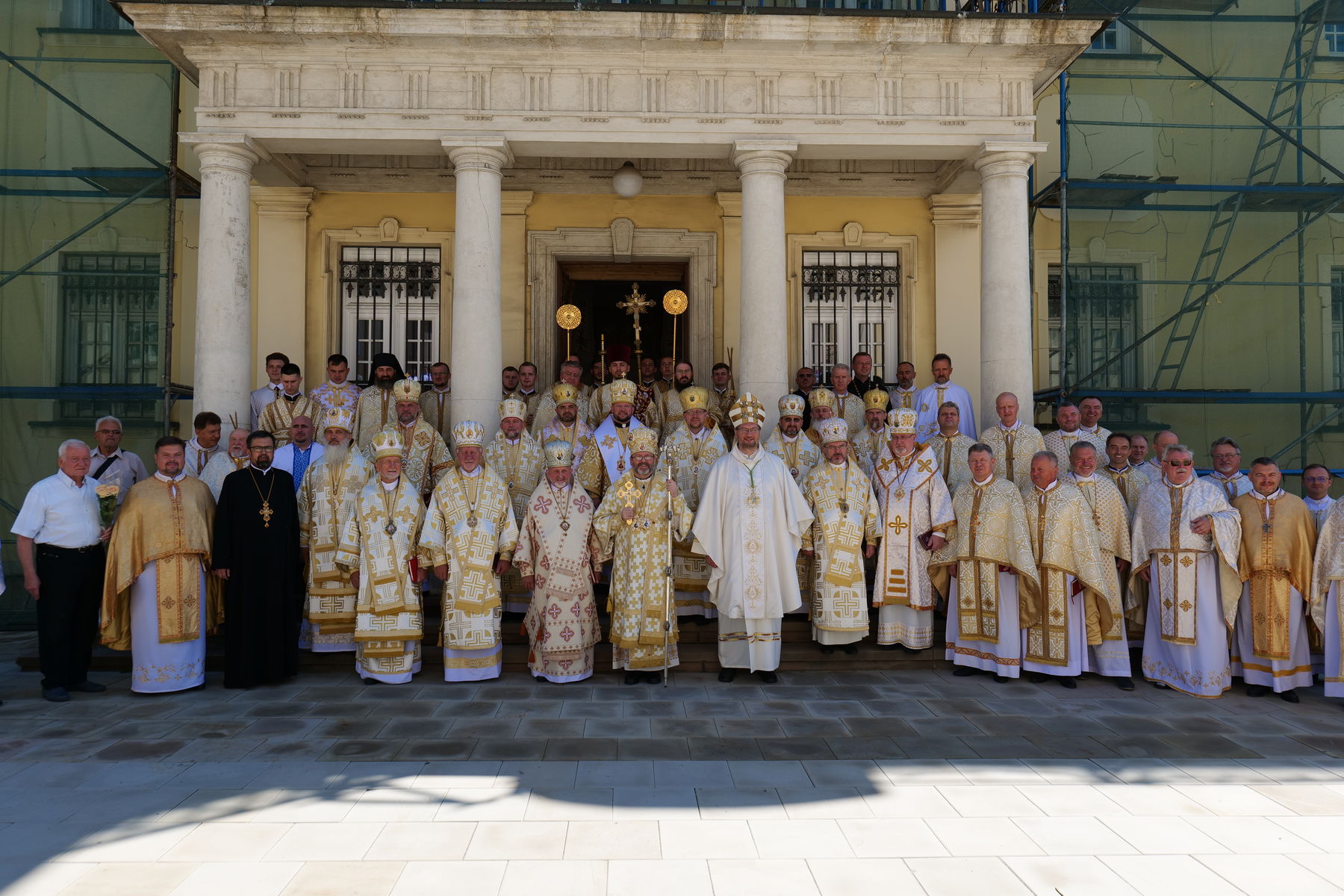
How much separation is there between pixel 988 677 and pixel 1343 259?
781cm

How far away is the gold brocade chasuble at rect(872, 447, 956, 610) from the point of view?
7.36m

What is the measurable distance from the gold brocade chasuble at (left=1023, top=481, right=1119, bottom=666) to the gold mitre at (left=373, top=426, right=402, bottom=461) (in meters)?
4.94

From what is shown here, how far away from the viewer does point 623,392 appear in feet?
25.9

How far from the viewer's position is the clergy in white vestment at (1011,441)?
25.8 feet

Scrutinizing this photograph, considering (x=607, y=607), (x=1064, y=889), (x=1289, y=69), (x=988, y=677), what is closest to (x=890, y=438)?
(x=988, y=677)

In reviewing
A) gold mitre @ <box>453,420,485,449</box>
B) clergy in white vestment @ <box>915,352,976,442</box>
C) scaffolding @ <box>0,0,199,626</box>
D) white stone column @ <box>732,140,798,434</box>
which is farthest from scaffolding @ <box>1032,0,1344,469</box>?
scaffolding @ <box>0,0,199,626</box>

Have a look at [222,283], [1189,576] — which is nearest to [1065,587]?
[1189,576]

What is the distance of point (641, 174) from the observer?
10820 millimetres

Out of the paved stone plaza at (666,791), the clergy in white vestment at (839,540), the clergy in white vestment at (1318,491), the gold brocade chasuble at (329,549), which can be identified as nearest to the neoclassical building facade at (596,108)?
the clergy in white vestment at (839,540)

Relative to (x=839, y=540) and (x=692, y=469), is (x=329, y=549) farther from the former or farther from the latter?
(x=839, y=540)

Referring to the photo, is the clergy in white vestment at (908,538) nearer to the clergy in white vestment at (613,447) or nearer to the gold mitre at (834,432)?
the gold mitre at (834,432)

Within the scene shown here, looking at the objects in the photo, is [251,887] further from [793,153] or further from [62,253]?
[62,253]

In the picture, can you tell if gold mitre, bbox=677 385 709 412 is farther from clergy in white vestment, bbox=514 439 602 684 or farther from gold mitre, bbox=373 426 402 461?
gold mitre, bbox=373 426 402 461

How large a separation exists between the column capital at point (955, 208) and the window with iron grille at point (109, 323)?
9255mm
